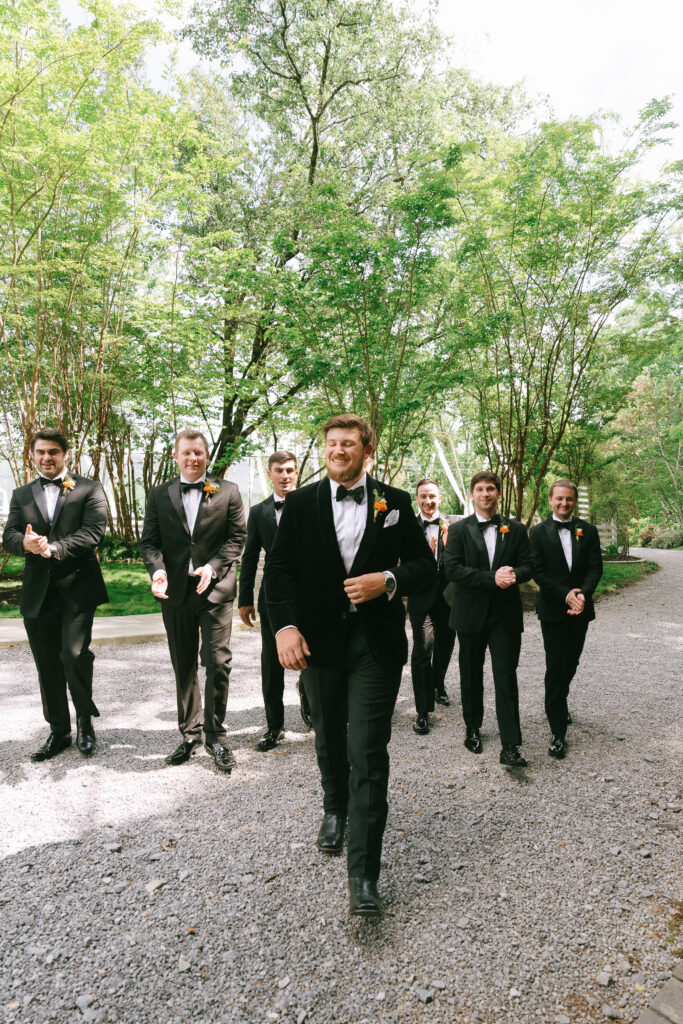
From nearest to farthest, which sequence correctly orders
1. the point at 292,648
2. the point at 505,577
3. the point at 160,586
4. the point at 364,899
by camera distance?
the point at 364,899, the point at 292,648, the point at 160,586, the point at 505,577

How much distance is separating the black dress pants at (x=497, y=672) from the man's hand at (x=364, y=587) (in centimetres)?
187

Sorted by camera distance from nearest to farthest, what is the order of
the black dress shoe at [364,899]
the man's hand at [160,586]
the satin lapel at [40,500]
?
the black dress shoe at [364,899]
the man's hand at [160,586]
the satin lapel at [40,500]

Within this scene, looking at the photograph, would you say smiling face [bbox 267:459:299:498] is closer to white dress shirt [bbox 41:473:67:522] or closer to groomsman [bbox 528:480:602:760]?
white dress shirt [bbox 41:473:67:522]

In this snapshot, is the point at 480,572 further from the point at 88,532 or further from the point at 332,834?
the point at 88,532

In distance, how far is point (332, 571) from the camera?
2.67 metres

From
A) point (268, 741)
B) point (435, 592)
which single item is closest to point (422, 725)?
point (435, 592)

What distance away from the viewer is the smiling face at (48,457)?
402 centimetres

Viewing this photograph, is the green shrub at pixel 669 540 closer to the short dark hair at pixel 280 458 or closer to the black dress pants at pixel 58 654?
the short dark hair at pixel 280 458

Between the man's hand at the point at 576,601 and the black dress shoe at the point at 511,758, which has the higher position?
the man's hand at the point at 576,601

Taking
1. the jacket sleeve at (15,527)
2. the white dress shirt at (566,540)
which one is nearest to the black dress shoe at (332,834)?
the white dress shirt at (566,540)

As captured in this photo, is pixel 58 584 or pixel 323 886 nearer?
pixel 323 886

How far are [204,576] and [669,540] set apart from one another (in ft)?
96.5

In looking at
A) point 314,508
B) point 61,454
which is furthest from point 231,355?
point 314,508

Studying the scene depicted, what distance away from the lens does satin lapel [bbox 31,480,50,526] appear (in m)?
4.18
